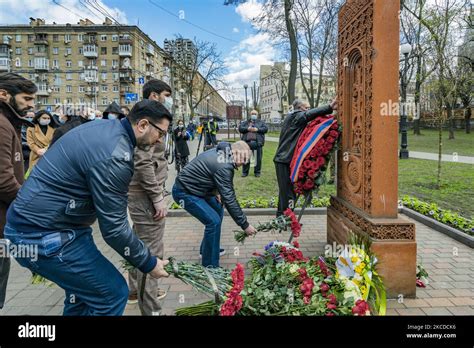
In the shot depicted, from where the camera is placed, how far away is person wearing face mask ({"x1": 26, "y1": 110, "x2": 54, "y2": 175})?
5.98m

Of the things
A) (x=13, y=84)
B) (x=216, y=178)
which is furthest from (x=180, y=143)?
(x=13, y=84)

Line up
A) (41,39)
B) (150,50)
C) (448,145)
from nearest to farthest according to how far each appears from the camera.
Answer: (448,145), (150,50), (41,39)

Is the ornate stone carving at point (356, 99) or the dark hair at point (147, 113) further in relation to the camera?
the ornate stone carving at point (356, 99)

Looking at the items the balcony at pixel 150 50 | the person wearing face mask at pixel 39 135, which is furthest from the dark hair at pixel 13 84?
the balcony at pixel 150 50

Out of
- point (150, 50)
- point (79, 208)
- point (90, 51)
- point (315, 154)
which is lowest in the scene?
point (79, 208)

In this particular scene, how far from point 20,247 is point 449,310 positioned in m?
3.78

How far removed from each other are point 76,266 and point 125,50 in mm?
55297

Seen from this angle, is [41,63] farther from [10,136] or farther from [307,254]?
[307,254]

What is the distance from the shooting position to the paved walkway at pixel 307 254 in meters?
3.39

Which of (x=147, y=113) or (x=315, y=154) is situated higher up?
(x=147, y=113)

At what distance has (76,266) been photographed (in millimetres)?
2115

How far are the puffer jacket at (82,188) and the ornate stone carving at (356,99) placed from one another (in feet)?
9.08

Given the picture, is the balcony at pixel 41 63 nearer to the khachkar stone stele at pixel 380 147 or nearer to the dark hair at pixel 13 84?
the dark hair at pixel 13 84

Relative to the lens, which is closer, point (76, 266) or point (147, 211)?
point (76, 266)
